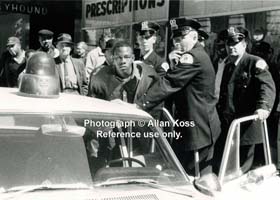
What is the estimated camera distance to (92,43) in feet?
37.5

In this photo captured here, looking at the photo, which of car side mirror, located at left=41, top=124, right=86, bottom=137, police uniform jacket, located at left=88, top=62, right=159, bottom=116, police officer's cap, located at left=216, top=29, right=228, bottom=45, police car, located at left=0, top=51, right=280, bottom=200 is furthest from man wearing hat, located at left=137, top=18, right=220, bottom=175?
car side mirror, located at left=41, top=124, right=86, bottom=137

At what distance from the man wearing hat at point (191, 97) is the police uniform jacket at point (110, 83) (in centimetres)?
20

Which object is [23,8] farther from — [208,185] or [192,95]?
[208,185]

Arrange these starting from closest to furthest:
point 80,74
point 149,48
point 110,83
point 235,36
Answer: point 110,83 < point 235,36 < point 149,48 < point 80,74

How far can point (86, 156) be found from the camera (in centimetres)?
312

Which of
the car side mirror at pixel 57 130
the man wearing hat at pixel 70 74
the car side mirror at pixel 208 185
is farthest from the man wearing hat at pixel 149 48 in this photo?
the car side mirror at pixel 208 185

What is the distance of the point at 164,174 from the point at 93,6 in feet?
28.0

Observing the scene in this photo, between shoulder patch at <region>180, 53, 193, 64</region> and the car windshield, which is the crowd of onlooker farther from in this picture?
the car windshield

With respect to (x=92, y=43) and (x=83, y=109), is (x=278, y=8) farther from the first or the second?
(x=92, y=43)

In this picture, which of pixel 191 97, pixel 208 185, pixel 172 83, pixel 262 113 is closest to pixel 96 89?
pixel 172 83

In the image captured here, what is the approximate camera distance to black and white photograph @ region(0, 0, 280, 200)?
9.75 ft

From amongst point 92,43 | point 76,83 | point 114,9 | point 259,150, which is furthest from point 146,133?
point 92,43

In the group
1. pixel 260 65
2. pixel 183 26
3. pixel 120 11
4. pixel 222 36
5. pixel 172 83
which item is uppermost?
pixel 120 11

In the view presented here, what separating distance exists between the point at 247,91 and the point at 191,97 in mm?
714
